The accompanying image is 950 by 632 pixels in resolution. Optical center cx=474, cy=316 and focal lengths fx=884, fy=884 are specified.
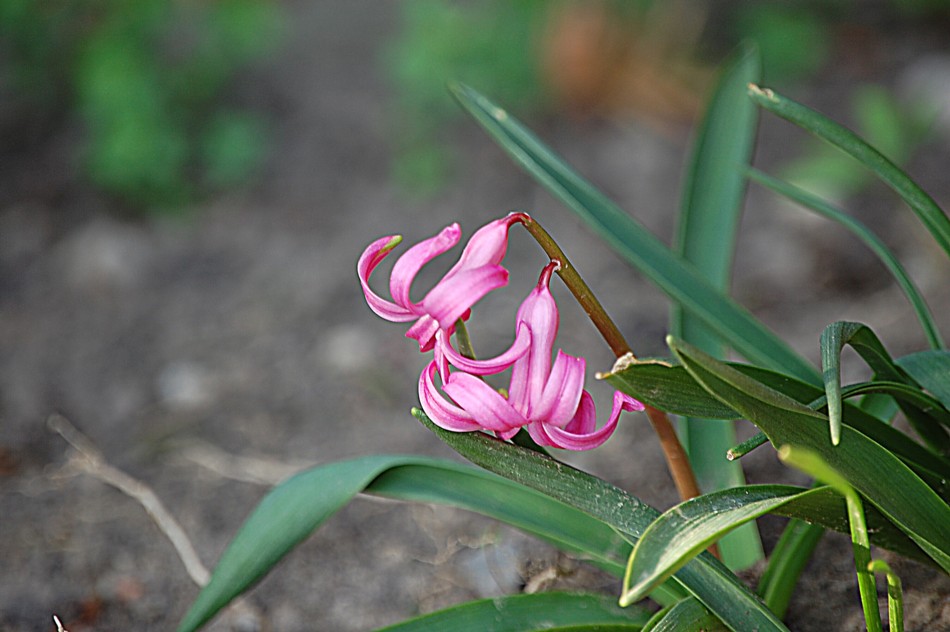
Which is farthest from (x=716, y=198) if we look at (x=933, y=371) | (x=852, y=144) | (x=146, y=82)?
(x=146, y=82)

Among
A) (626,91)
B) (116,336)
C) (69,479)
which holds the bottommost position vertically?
(69,479)

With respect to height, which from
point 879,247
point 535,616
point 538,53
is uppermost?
point 538,53

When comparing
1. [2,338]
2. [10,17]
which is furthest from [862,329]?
[10,17]

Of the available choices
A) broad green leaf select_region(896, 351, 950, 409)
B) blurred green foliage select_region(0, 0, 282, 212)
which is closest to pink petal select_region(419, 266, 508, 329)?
broad green leaf select_region(896, 351, 950, 409)

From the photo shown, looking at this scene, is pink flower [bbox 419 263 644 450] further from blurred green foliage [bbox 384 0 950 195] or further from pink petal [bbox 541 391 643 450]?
blurred green foliage [bbox 384 0 950 195]

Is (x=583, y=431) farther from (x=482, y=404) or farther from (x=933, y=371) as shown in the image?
(x=933, y=371)

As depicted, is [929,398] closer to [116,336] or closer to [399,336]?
[399,336]

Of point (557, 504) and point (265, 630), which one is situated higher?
point (557, 504)
